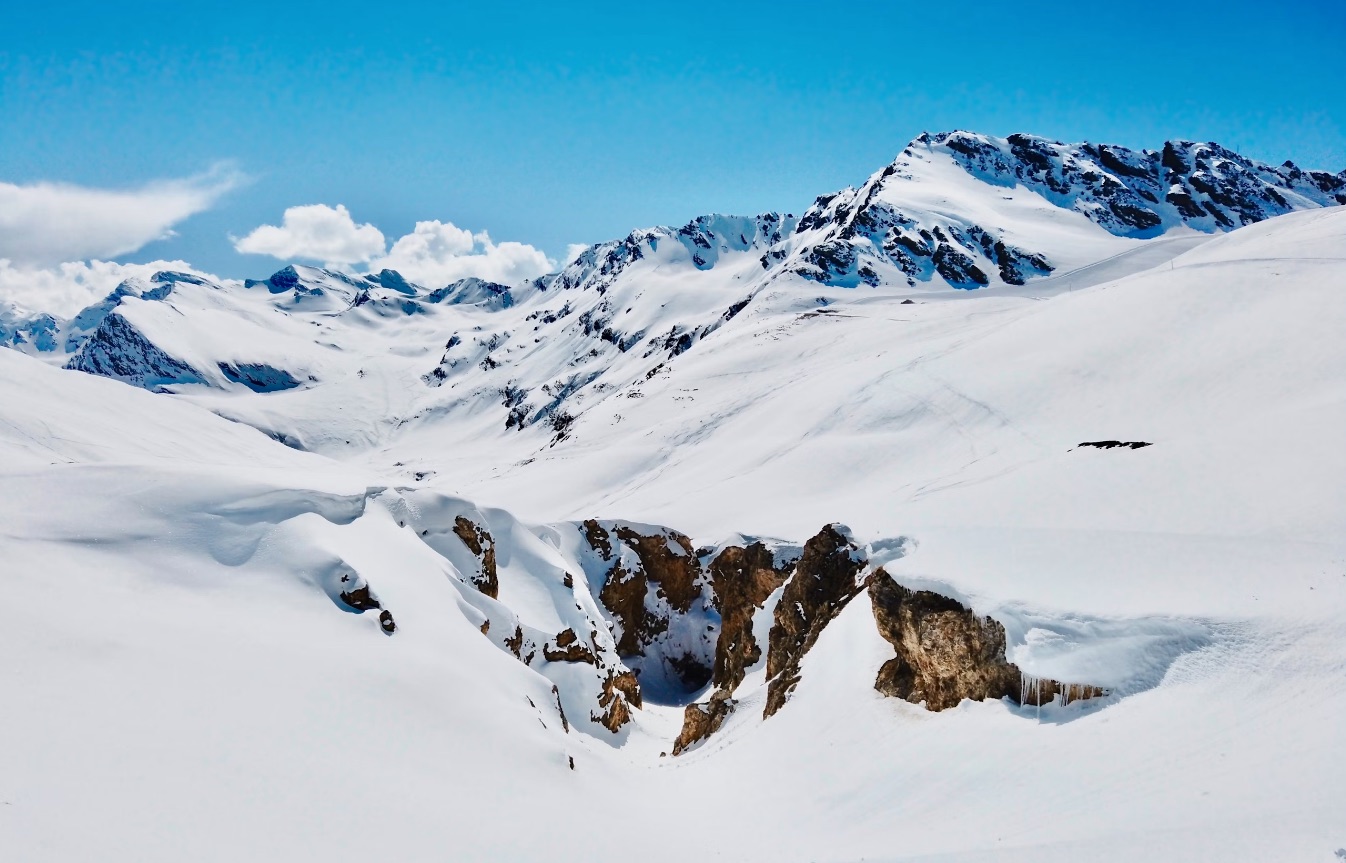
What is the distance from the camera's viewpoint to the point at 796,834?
1512 cm

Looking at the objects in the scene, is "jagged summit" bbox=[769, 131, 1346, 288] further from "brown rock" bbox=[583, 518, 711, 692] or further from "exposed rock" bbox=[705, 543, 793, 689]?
"exposed rock" bbox=[705, 543, 793, 689]

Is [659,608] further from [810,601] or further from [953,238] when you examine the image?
[953,238]

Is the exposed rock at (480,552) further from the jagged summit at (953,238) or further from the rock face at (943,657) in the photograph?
the jagged summit at (953,238)

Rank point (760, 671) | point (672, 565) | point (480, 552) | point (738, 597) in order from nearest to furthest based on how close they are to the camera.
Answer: point (480, 552), point (760, 671), point (738, 597), point (672, 565)

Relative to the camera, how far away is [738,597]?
120 ft

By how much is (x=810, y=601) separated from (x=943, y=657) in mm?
10195

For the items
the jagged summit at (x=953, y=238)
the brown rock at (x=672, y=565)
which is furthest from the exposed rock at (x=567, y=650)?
the jagged summit at (x=953, y=238)

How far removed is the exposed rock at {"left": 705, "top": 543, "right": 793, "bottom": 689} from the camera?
33.3 meters

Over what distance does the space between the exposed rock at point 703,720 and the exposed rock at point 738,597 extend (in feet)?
10.5

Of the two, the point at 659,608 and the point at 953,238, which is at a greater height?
the point at 953,238

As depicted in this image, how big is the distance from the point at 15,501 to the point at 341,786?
14398mm

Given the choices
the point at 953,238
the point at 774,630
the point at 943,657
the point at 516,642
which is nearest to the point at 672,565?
the point at 774,630

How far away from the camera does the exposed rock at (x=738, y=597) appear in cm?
3334

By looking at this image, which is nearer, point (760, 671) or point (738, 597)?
point (760, 671)
